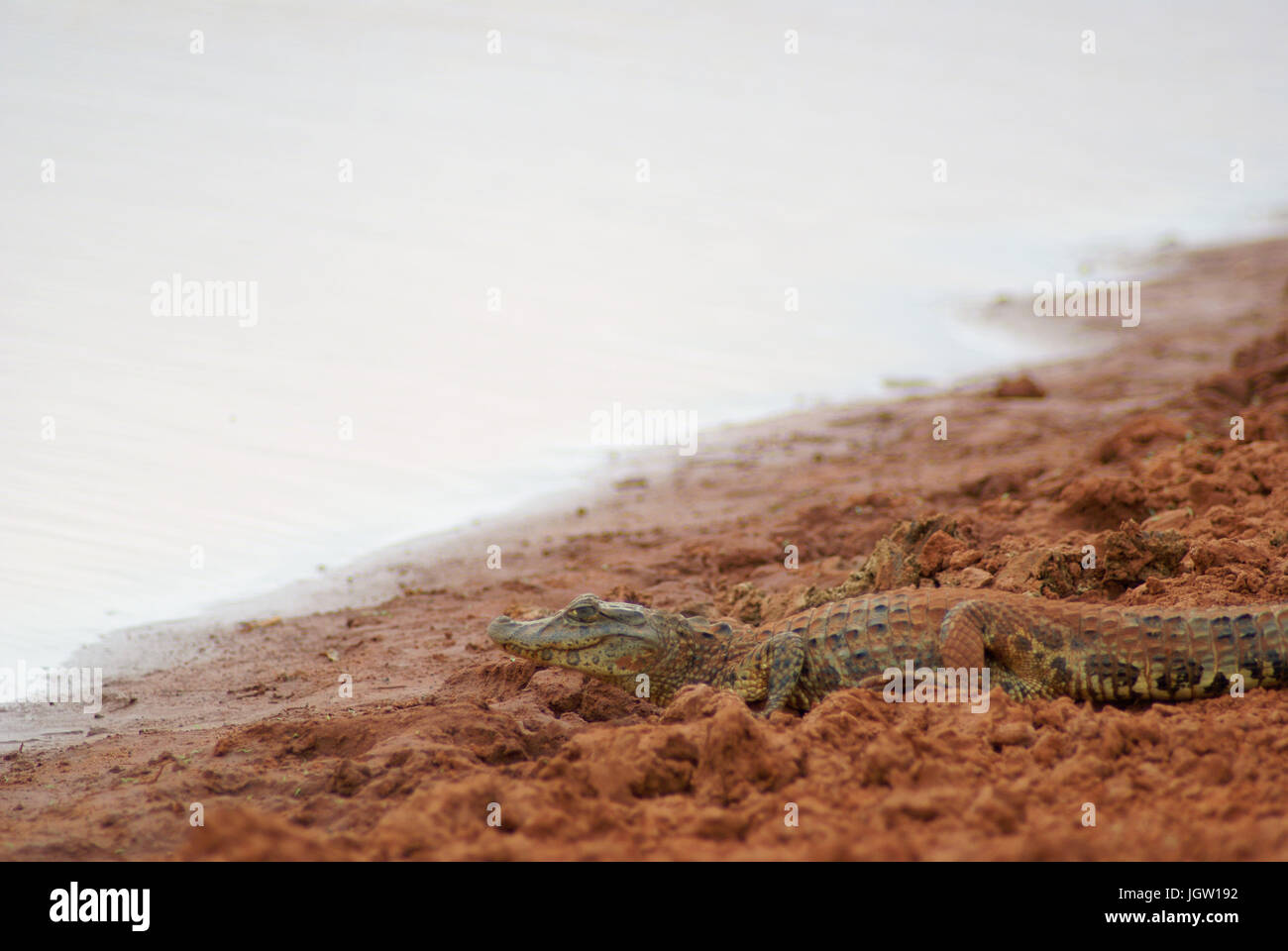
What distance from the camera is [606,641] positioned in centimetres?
486

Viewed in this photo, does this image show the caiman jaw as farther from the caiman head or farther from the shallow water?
the shallow water

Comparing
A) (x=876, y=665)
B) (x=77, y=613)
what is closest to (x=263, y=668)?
(x=77, y=613)

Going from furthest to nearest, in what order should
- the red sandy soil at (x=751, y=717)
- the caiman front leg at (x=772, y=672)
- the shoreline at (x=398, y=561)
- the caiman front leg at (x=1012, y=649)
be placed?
1. the shoreline at (x=398, y=561)
2. the caiman front leg at (x=772, y=672)
3. the caiman front leg at (x=1012, y=649)
4. the red sandy soil at (x=751, y=717)

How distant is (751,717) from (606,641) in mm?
1410

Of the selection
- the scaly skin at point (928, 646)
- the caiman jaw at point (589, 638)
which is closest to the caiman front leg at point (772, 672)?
the scaly skin at point (928, 646)

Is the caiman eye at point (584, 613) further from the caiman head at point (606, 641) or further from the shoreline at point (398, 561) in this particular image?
the shoreline at point (398, 561)

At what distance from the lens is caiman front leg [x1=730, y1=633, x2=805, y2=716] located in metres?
4.64

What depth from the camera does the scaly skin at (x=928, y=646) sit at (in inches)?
163

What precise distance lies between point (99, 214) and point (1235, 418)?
14.5m

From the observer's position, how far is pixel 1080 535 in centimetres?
573

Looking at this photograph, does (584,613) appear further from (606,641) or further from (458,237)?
(458,237)

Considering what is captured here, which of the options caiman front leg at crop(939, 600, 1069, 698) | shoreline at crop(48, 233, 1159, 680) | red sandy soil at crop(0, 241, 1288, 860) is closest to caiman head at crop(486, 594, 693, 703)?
red sandy soil at crop(0, 241, 1288, 860)

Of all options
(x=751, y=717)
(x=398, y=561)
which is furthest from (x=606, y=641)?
(x=398, y=561)

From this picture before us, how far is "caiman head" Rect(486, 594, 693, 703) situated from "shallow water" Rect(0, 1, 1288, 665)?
3292mm
